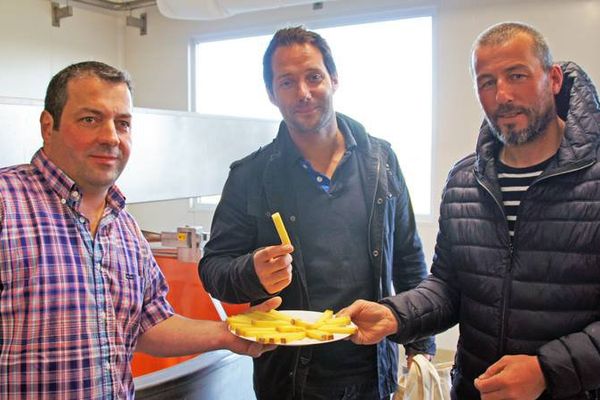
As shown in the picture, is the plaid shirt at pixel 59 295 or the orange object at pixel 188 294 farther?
the orange object at pixel 188 294

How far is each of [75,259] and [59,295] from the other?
0.08 meters

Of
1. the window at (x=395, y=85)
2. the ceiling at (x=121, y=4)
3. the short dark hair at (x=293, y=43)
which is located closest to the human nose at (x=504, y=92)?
the short dark hair at (x=293, y=43)

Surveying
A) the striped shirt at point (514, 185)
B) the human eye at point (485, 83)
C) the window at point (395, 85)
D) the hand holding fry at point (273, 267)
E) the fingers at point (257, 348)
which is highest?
the window at point (395, 85)

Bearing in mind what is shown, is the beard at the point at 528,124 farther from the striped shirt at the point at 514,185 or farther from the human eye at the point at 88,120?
the human eye at the point at 88,120

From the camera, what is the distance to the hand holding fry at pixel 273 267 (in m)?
1.34

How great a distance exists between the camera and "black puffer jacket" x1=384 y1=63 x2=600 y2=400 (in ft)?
3.89

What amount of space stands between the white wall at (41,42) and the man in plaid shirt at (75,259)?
12.8ft

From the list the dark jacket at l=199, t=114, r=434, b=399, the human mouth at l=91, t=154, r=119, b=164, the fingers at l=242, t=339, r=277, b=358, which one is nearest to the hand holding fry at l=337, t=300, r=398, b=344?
the dark jacket at l=199, t=114, r=434, b=399

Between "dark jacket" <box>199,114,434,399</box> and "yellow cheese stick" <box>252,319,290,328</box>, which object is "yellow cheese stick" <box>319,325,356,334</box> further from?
"dark jacket" <box>199,114,434,399</box>

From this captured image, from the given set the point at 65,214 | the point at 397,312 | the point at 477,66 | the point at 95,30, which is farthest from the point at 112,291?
the point at 95,30

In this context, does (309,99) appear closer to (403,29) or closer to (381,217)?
(381,217)

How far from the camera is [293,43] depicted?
1581 millimetres

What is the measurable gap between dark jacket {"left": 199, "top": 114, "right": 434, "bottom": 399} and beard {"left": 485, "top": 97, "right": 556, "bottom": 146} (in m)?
0.38

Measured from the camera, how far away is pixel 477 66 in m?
1.35
